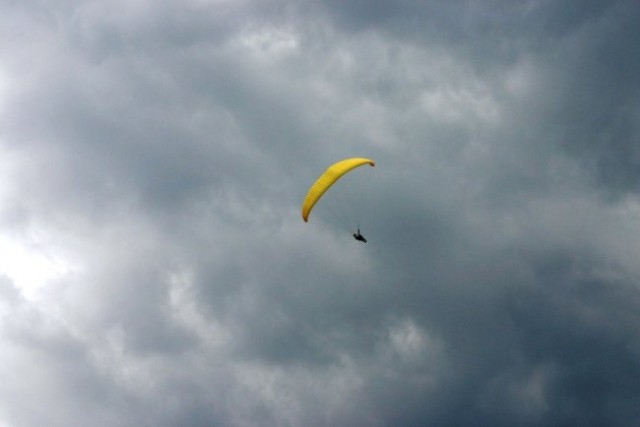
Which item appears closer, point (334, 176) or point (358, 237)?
point (334, 176)

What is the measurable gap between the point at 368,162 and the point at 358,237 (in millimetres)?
12051

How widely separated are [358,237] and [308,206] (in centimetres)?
1090

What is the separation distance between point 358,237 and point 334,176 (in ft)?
38.8

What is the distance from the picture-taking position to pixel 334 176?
102 m

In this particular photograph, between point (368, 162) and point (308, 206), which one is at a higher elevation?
point (368, 162)

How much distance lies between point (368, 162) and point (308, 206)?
11.2 m

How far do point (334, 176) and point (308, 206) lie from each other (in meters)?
5.75

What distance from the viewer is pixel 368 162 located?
104562 millimetres

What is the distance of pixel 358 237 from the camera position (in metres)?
109
